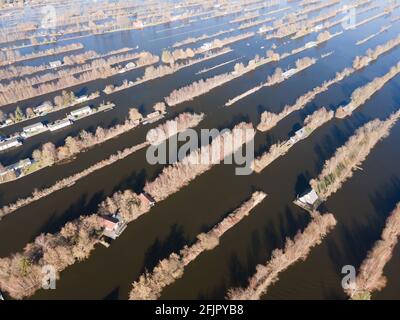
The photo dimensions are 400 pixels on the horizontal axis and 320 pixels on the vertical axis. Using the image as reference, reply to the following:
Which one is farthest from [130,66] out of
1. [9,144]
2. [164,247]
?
[164,247]

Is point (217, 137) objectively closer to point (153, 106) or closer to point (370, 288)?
point (153, 106)

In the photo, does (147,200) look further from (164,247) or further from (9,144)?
(9,144)

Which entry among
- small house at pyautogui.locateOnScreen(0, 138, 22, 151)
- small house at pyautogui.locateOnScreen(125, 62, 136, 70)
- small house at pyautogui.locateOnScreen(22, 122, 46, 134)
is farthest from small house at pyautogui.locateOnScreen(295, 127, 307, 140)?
small house at pyautogui.locateOnScreen(0, 138, 22, 151)

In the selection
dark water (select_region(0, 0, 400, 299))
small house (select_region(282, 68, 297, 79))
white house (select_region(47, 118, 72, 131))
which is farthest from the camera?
small house (select_region(282, 68, 297, 79))

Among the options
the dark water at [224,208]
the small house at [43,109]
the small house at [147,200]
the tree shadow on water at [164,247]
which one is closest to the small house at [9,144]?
the dark water at [224,208]

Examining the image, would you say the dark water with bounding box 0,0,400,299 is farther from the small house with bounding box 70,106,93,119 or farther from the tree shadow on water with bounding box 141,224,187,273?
the small house with bounding box 70,106,93,119
